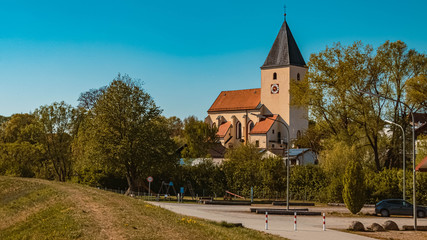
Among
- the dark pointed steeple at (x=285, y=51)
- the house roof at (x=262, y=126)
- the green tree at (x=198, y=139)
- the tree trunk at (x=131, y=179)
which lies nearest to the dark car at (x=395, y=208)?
the tree trunk at (x=131, y=179)

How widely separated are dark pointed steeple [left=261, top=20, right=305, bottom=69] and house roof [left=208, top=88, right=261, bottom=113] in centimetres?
930

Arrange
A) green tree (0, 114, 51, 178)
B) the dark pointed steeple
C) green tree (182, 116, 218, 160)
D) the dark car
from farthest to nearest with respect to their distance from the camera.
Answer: the dark pointed steeple, green tree (182, 116, 218, 160), green tree (0, 114, 51, 178), the dark car

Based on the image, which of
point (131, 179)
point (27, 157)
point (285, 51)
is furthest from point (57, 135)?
point (285, 51)

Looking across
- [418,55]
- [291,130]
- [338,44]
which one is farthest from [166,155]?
[291,130]

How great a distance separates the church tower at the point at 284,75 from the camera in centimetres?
9838

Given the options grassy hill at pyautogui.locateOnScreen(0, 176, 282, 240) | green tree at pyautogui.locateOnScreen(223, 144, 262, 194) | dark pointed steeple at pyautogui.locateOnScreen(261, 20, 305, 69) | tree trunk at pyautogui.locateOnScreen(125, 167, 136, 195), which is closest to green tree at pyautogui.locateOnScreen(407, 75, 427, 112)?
green tree at pyautogui.locateOnScreen(223, 144, 262, 194)

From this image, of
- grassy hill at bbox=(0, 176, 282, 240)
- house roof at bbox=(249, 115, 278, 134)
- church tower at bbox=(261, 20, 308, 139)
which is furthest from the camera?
house roof at bbox=(249, 115, 278, 134)

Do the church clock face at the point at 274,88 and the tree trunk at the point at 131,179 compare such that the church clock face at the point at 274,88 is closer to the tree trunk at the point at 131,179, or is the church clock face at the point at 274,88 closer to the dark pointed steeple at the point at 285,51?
the dark pointed steeple at the point at 285,51

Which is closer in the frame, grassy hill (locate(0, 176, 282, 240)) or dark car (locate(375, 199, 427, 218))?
grassy hill (locate(0, 176, 282, 240))

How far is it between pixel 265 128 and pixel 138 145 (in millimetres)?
55559

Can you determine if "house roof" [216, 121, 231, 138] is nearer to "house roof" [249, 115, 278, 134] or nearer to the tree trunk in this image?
"house roof" [249, 115, 278, 134]

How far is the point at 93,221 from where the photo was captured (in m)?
19.7

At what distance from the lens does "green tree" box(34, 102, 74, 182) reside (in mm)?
61875

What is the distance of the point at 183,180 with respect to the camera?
56.8 meters
